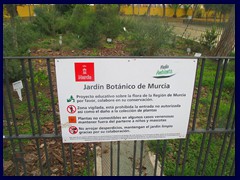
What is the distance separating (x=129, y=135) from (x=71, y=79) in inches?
31.0

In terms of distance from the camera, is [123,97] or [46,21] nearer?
[123,97]

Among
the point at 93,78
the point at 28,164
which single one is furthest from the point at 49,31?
the point at 93,78

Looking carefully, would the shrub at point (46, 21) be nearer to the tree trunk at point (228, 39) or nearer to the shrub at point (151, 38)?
the shrub at point (151, 38)

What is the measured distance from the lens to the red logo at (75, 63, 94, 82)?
1804 millimetres

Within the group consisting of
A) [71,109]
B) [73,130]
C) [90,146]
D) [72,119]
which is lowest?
[90,146]

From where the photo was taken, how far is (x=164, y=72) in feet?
6.21

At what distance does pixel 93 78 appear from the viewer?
185cm

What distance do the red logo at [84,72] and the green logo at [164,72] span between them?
55 centimetres

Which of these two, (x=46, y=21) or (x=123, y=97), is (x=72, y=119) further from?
(x=46, y=21)

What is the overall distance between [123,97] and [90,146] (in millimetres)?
1520

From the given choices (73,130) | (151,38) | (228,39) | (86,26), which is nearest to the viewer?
(73,130)

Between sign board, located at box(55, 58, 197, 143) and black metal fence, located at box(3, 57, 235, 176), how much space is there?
0.45 ft

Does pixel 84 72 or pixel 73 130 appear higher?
pixel 84 72

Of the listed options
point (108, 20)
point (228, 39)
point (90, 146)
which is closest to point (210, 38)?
point (228, 39)
